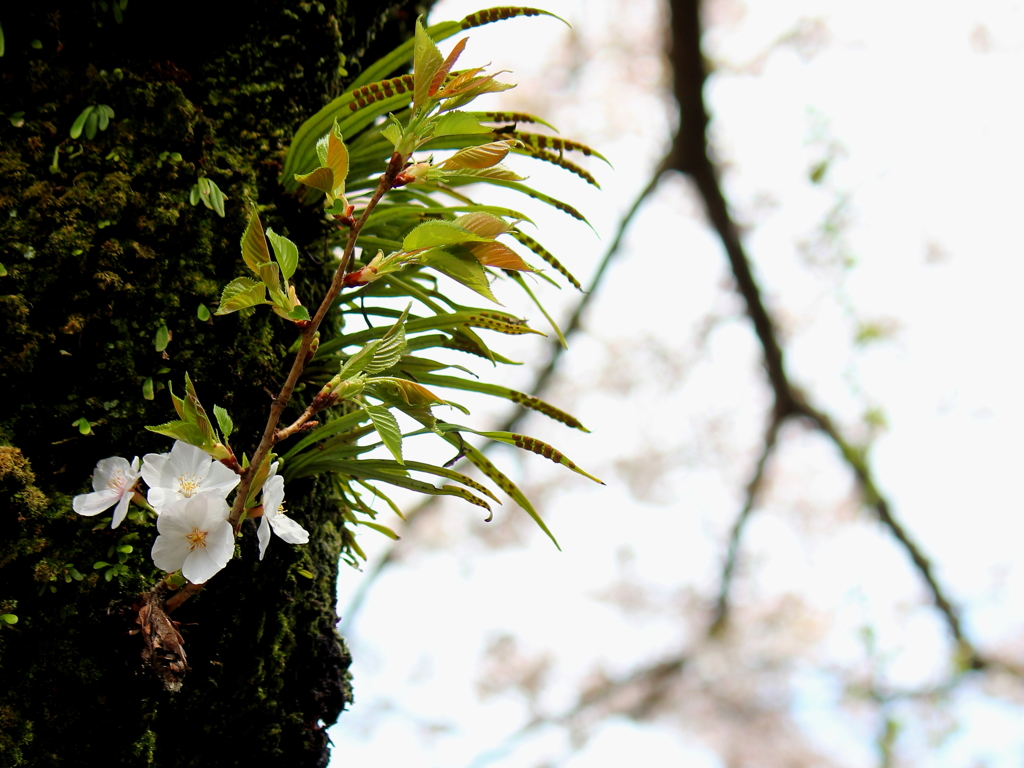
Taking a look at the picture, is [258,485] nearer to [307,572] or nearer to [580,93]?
[307,572]

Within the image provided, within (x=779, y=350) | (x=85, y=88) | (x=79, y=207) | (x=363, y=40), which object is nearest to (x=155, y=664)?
(x=79, y=207)

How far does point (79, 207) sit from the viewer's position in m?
0.67

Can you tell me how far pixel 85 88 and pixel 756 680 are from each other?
19.1ft

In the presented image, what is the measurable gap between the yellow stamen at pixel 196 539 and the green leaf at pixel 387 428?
14 cm

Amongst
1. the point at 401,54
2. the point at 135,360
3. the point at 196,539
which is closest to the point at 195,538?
the point at 196,539

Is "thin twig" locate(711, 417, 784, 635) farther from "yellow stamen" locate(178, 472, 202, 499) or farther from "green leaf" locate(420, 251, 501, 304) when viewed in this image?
"yellow stamen" locate(178, 472, 202, 499)

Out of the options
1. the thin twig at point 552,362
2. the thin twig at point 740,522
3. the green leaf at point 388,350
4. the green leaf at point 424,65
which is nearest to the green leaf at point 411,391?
the green leaf at point 388,350

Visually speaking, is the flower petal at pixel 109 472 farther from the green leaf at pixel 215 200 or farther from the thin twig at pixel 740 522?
the thin twig at pixel 740 522

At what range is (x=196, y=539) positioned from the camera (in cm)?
50

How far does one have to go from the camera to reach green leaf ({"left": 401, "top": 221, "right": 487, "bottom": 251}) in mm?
543

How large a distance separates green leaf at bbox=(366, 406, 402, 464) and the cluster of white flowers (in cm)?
9

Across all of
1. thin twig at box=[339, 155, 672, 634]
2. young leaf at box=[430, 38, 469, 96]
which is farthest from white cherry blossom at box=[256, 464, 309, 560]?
thin twig at box=[339, 155, 672, 634]

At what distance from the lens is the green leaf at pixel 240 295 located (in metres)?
0.51

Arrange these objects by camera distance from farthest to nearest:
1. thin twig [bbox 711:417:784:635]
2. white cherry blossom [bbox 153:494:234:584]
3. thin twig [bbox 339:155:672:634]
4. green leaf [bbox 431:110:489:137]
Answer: thin twig [bbox 711:417:784:635] → thin twig [bbox 339:155:672:634] → green leaf [bbox 431:110:489:137] → white cherry blossom [bbox 153:494:234:584]
